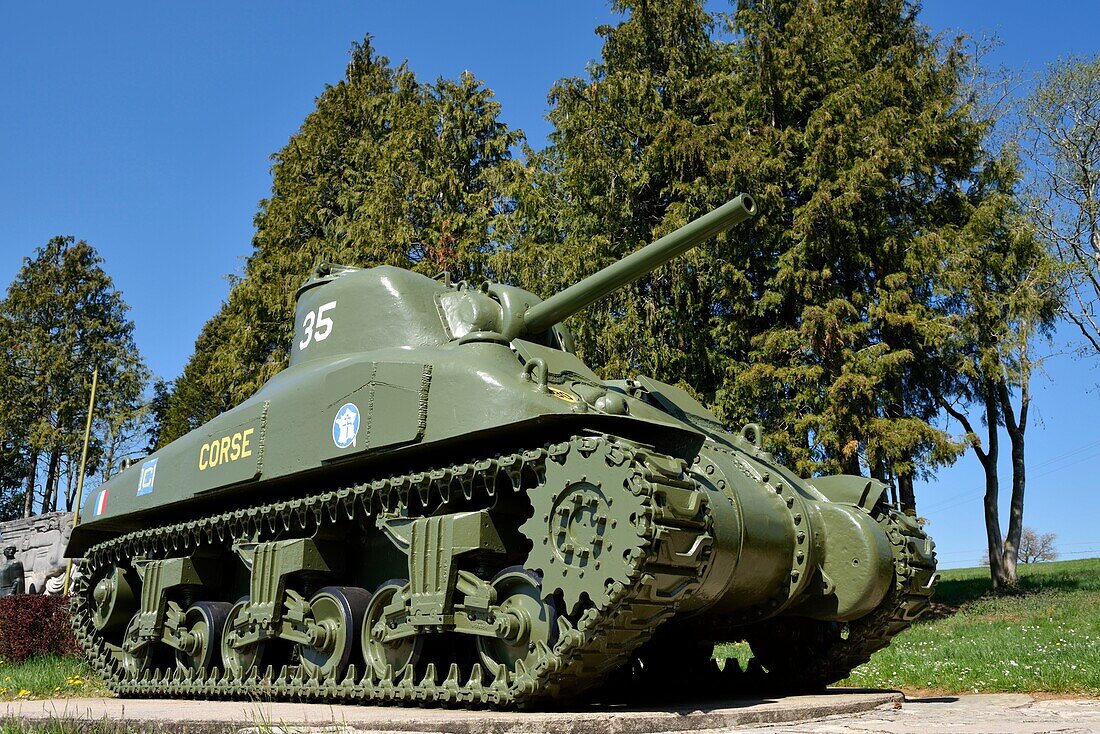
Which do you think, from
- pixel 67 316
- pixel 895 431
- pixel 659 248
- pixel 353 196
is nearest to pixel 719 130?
pixel 895 431

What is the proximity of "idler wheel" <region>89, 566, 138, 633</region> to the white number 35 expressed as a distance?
13.0 feet

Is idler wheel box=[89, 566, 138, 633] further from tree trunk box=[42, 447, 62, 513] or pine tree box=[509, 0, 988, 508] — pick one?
tree trunk box=[42, 447, 62, 513]

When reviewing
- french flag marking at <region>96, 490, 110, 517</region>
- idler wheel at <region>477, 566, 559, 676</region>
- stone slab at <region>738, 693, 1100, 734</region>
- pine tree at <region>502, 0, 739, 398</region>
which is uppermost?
pine tree at <region>502, 0, 739, 398</region>

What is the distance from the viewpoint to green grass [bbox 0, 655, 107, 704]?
11.5 metres

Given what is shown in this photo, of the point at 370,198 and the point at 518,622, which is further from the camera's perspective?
the point at 370,198

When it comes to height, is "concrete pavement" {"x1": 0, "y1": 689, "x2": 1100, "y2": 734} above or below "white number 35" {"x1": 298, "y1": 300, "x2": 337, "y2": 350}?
below

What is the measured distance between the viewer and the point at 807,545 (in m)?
8.77

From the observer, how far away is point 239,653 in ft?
33.0

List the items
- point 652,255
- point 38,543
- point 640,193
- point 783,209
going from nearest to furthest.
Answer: point 652,255 < point 783,209 < point 640,193 < point 38,543

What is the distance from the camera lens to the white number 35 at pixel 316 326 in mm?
10992

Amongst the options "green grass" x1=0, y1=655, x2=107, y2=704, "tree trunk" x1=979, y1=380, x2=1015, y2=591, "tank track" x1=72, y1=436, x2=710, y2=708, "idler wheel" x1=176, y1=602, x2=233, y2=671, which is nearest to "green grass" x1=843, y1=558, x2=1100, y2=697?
"tree trunk" x1=979, y1=380, x2=1015, y2=591

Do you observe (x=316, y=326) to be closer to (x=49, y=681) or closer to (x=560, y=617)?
(x=560, y=617)

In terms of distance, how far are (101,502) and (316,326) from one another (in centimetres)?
413

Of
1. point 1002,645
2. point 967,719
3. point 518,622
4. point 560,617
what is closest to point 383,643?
point 518,622
